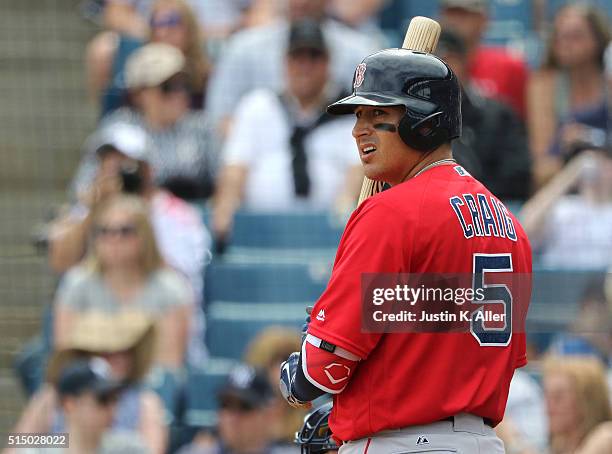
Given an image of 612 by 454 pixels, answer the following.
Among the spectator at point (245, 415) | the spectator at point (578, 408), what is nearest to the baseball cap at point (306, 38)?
the spectator at point (245, 415)

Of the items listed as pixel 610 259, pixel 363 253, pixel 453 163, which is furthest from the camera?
pixel 610 259

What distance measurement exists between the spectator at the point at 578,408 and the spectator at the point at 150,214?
2.07 metres

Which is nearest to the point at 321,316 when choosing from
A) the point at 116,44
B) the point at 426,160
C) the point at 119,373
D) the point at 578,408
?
the point at 426,160

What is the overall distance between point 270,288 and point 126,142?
1107 millimetres

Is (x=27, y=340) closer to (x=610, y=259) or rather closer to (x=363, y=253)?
(x=610, y=259)

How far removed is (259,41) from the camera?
7500 millimetres

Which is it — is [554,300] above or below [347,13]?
below

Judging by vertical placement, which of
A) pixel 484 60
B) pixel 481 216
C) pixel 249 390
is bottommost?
pixel 249 390

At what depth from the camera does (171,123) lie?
288 inches

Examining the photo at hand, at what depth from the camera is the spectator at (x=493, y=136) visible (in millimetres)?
6670

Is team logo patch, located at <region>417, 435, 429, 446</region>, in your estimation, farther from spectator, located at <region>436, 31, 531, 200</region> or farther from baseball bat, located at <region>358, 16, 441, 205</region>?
spectator, located at <region>436, 31, 531, 200</region>

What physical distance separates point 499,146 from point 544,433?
68.4 inches

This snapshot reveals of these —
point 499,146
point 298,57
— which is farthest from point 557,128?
point 298,57

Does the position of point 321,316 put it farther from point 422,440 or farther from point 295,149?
point 295,149
